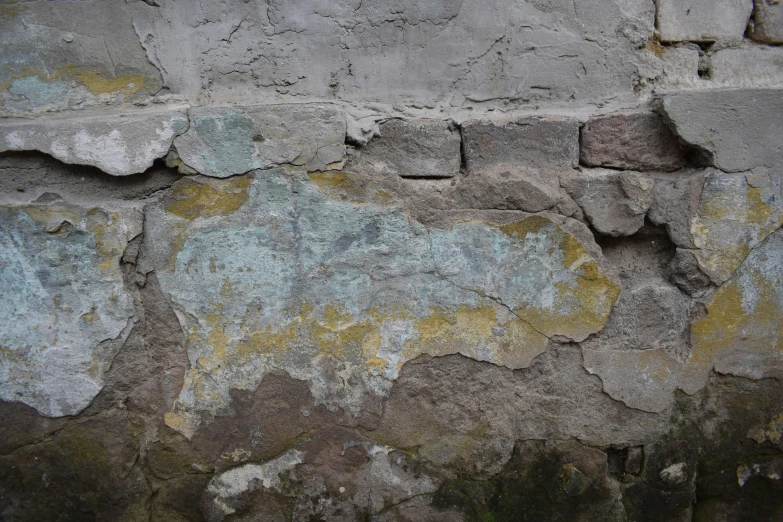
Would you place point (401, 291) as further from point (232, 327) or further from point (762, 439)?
point (762, 439)

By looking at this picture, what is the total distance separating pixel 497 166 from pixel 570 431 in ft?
2.71

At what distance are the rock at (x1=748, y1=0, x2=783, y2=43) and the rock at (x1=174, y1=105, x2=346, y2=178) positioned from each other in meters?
1.29

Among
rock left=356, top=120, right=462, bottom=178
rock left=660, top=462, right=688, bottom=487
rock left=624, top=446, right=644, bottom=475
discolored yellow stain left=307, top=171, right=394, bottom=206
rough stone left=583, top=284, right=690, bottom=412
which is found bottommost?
rock left=660, top=462, right=688, bottom=487

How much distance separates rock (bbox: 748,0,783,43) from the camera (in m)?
1.78

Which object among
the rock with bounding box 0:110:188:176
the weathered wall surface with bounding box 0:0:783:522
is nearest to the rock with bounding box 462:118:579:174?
the weathered wall surface with bounding box 0:0:783:522

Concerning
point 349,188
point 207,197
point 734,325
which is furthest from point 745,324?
point 207,197

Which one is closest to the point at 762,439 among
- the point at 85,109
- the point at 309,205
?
the point at 309,205

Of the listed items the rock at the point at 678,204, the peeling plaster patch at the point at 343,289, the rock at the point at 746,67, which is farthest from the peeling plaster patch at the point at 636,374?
the rock at the point at 746,67

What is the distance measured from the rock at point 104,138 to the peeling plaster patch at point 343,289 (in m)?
0.14

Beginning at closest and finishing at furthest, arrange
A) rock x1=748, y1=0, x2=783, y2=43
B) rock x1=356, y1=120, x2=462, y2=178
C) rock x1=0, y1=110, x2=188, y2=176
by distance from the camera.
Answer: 1. rock x1=0, y1=110, x2=188, y2=176
2. rock x1=356, y1=120, x2=462, y2=178
3. rock x1=748, y1=0, x2=783, y2=43

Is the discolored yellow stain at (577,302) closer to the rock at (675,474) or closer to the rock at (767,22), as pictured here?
the rock at (675,474)

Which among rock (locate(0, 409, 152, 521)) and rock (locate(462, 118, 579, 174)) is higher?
rock (locate(462, 118, 579, 174))

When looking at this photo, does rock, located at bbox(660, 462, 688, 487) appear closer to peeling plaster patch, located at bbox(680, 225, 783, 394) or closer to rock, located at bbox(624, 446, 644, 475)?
rock, located at bbox(624, 446, 644, 475)

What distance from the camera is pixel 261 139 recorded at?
1622mm
